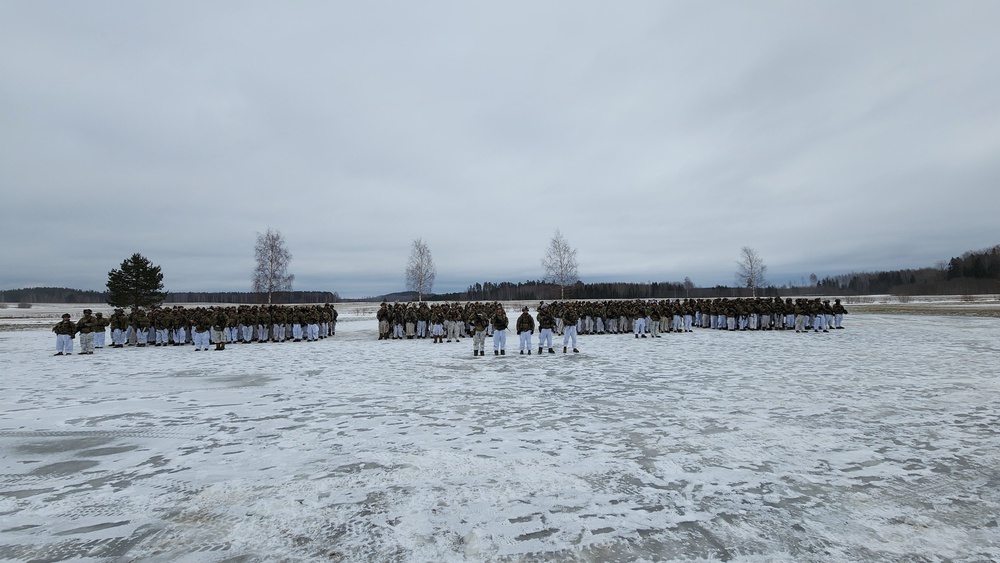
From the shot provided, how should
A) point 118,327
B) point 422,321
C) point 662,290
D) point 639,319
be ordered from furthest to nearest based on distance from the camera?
1. point 662,290
2. point 422,321
3. point 639,319
4. point 118,327

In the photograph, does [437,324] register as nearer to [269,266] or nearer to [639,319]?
[639,319]

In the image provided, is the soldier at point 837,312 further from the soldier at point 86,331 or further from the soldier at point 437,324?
the soldier at point 86,331

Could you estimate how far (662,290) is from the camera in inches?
6152

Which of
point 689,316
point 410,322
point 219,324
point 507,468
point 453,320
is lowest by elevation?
point 507,468

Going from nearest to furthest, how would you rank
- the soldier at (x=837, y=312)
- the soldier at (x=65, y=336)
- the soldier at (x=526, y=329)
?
the soldier at (x=526, y=329), the soldier at (x=65, y=336), the soldier at (x=837, y=312)

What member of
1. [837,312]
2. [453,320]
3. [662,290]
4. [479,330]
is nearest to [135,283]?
[453,320]

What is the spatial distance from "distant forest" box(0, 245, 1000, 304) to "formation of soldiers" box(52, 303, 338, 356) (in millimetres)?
100534

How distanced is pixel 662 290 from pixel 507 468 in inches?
6353

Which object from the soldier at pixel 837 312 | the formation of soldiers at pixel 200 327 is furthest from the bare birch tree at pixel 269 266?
the soldier at pixel 837 312

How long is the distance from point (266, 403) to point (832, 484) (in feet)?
31.2

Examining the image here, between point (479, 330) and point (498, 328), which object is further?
point (498, 328)

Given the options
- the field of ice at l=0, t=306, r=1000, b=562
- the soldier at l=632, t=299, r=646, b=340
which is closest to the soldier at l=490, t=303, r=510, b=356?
the field of ice at l=0, t=306, r=1000, b=562

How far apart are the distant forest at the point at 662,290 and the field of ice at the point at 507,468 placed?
111357mm

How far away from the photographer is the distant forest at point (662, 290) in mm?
118625
